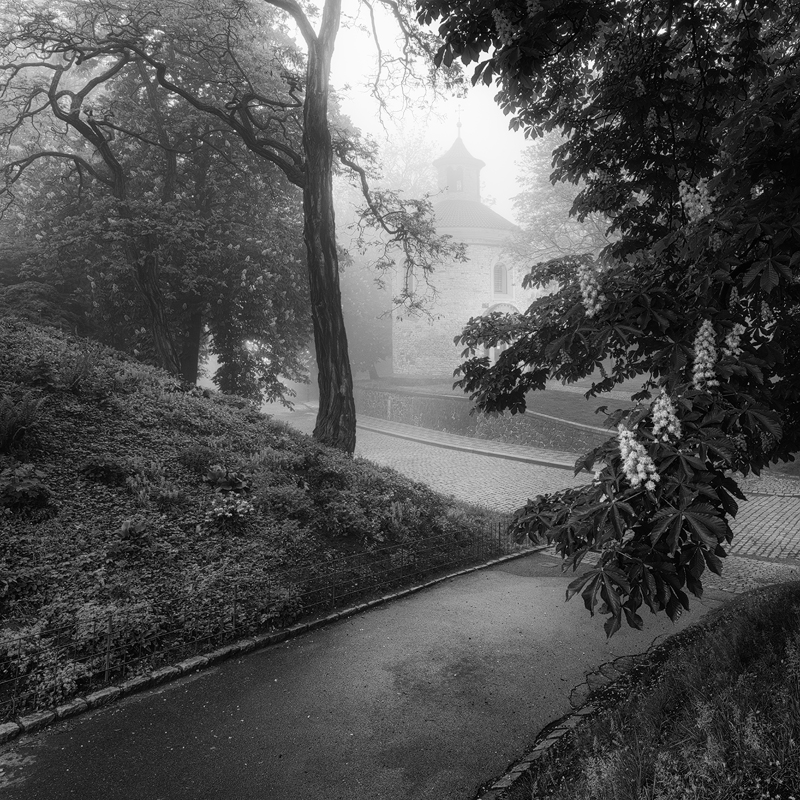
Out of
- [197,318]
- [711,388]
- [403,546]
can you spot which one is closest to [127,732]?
[403,546]

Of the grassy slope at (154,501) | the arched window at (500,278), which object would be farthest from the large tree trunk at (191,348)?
the arched window at (500,278)

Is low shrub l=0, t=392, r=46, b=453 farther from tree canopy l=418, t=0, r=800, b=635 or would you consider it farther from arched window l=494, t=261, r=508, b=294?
arched window l=494, t=261, r=508, b=294

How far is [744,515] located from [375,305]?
33067mm

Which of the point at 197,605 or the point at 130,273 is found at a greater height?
the point at 130,273

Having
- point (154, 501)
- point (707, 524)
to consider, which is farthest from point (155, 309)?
point (707, 524)

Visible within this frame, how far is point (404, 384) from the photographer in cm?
4044

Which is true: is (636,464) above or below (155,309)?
below

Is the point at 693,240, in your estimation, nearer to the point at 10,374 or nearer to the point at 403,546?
the point at 403,546

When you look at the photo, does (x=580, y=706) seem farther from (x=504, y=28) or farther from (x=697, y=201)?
(x=504, y=28)

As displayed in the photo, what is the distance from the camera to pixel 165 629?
6.14 metres

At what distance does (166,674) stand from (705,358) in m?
5.41

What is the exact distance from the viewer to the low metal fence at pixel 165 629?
17.3 feet

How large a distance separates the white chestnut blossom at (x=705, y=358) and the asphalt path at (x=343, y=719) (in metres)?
Result: 3.28

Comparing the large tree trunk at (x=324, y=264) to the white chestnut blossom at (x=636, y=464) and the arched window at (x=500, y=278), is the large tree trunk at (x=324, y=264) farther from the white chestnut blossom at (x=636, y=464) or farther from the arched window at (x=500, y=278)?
the arched window at (x=500, y=278)
